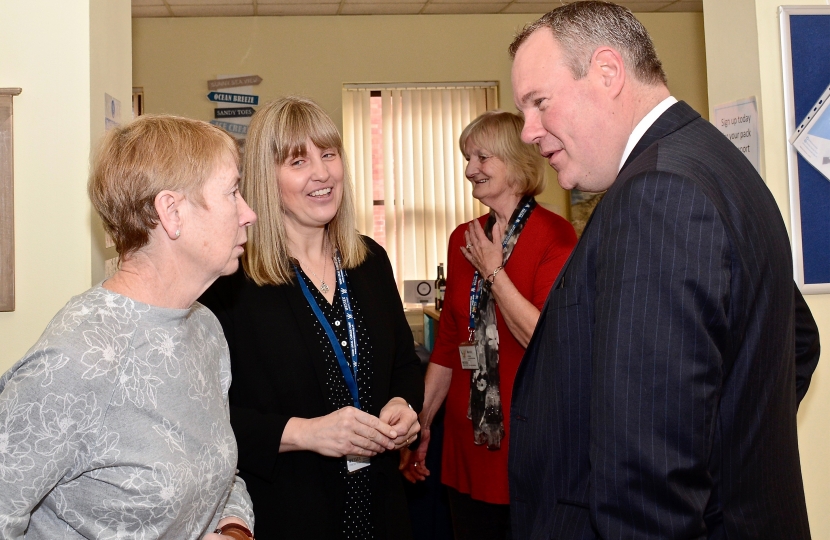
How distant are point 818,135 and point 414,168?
189 inches

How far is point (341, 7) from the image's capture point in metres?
6.31

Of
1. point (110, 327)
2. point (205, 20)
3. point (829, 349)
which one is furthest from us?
point (205, 20)

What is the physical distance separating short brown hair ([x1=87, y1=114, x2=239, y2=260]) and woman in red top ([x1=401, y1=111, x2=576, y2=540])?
116cm

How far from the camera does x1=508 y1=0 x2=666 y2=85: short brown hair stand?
1225 mm

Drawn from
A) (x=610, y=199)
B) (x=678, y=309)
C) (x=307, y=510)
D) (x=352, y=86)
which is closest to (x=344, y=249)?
(x=307, y=510)

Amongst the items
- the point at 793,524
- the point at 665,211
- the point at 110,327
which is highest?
the point at 665,211

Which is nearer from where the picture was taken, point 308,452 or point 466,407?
point 308,452

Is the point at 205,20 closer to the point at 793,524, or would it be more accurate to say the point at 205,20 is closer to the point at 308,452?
the point at 308,452

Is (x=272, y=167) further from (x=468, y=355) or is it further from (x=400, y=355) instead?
(x=468, y=355)

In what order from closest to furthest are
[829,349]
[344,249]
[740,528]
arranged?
[740,528]
[344,249]
[829,349]

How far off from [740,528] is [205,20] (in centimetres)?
645

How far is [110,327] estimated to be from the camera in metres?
1.20

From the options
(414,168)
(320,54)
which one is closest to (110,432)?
(414,168)

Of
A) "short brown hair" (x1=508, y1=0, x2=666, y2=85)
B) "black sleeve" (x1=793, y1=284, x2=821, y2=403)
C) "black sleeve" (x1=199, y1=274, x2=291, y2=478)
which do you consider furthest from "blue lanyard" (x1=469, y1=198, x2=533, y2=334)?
"short brown hair" (x1=508, y1=0, x2=666, y2=85)
